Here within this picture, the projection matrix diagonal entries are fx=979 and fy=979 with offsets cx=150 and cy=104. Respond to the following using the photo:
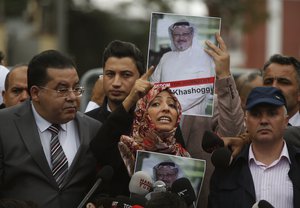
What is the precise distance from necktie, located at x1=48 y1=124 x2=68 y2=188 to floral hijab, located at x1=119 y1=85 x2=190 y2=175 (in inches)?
15.6

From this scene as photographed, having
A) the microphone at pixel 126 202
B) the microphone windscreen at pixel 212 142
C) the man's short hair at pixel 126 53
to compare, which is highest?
the man's short hair at pixel 126 53

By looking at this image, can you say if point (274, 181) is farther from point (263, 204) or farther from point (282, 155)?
point (263, 204)

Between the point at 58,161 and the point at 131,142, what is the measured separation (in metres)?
0.51

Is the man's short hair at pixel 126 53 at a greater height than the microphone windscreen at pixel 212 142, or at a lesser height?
greater

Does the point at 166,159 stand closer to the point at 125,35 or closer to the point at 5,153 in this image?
the point at 5,153

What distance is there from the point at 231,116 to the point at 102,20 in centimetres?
2794

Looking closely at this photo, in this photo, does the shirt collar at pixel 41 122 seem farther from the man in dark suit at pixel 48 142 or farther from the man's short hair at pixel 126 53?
the man's short hair at pixel 126 53

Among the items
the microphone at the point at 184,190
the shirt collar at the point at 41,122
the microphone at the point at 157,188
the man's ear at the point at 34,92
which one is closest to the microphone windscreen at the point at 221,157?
the microphone at the point at 184,190

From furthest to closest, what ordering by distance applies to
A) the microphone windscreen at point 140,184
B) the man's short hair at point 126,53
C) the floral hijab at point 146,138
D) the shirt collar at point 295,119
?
the shirt collar at point 295,119 → the man's short hair at point 126,53 → the floral hijab at point 146,138 → the microphone windscreen at point 140,184

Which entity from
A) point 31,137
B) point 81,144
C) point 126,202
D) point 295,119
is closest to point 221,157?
point 126,202

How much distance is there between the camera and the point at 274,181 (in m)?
6.29

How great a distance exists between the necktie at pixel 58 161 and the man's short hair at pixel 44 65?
405 millimetres

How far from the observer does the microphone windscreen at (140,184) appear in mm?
6215

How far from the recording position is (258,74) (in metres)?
9.62
